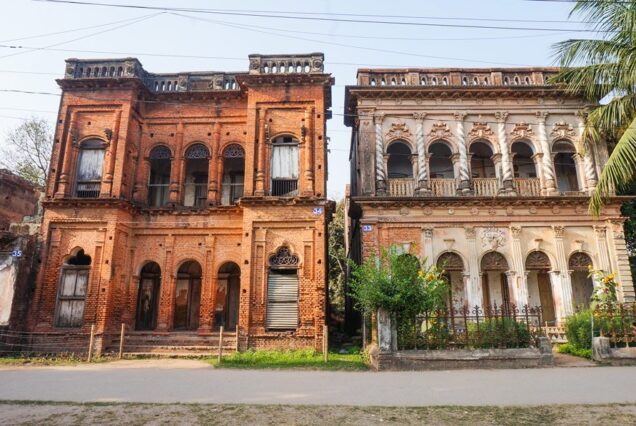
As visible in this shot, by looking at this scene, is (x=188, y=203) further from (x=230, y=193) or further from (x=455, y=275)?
(x=455, y=275)

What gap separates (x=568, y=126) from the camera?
56.6 ft

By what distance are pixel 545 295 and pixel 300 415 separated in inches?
603

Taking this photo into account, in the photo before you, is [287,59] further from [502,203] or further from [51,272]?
[51,272]

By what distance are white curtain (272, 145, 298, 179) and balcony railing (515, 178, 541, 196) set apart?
9.03 meters

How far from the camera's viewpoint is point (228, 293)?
61.3 feet

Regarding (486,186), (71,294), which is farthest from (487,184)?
(71,294)

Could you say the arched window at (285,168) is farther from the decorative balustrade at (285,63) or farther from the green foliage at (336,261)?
the green foliage at (336,261)

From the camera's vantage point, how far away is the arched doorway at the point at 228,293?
60.4 feet

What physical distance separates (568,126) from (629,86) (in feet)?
12.0

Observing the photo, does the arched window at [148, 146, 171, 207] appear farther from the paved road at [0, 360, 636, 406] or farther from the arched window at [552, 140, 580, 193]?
the arched window at [552, 140, 580, 193]

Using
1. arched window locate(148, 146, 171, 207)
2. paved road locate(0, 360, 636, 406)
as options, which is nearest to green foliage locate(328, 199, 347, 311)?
arched window locate(148, 146, 171, 207)

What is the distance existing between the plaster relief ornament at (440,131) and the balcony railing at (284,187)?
6014mm

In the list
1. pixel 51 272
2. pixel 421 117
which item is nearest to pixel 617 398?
pixel 421 117

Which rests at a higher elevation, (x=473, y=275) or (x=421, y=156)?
(x=421, y=156)
